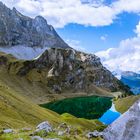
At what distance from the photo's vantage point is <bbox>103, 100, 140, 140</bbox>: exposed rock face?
28.3 m

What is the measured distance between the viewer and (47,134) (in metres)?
35.8

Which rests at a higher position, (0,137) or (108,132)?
(108,132)

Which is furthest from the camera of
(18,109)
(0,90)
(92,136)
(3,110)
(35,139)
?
(0,90)

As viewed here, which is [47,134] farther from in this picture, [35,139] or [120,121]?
[120,121]

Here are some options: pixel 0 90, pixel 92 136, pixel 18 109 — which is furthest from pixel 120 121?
pixel 0 90

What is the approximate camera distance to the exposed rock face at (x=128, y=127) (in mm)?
28312

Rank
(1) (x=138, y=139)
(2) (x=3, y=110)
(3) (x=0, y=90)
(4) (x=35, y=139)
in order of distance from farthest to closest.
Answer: (3) (x=0, y=90) < (2) (x=3, y=110) < (4) (x=35, y=139) < (1) (x=138, y=139)

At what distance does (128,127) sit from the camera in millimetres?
28328

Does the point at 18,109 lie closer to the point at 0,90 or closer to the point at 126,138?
the point at 0,90

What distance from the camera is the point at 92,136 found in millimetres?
50500

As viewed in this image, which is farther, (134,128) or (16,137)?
(16,137)

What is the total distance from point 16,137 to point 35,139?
2.06 m

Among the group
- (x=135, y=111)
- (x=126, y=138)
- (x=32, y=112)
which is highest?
(x=135, y=111)

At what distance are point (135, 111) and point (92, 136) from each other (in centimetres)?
2286
